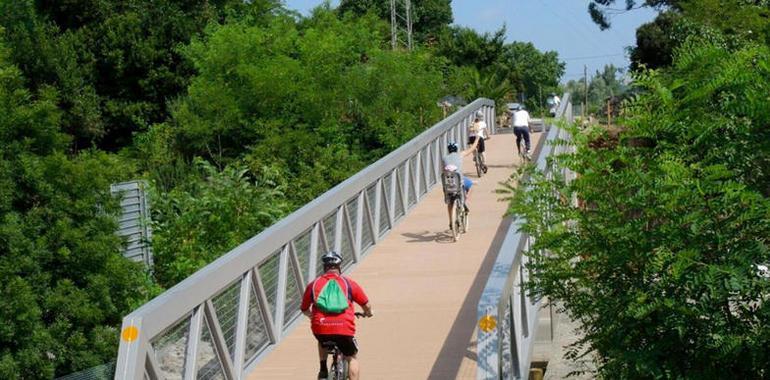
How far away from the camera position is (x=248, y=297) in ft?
36.5

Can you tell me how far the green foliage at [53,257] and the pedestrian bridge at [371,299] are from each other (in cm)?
527

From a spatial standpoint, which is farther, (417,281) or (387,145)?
(387,145)

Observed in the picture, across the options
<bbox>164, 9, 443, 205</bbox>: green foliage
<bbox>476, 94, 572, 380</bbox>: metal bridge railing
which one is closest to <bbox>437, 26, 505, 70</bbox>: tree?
<bbox>164, 9, 443, 205</bbox>: green foliage

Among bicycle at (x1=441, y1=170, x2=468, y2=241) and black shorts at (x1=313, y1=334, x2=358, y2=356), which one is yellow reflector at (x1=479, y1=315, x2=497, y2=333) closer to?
black shorts at (x1=313, y1=334, x2=358, y2=356)

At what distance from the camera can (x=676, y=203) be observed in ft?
22.4

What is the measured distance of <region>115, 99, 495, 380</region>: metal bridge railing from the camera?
28.8 feet

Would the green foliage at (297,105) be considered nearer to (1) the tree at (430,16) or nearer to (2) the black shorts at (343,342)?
(2) the black shorts at (343,342)

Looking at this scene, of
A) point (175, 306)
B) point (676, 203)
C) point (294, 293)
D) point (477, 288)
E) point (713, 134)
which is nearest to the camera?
point (676, 203)

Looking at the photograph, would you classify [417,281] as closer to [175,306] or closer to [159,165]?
[175,306]

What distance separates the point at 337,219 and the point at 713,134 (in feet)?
27.1

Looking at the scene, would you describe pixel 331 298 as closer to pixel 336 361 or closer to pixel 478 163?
pixel 336 361

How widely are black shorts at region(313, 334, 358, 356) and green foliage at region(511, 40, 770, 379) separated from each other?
5.80 feet

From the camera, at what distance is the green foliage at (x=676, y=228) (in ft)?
21.9

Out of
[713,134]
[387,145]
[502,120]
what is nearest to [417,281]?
[713,134]
